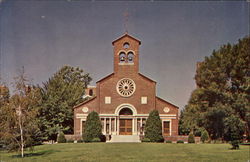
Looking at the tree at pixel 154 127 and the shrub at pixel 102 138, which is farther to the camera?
the shrub at pixel 102 138

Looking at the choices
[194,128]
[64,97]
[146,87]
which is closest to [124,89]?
[146,87]

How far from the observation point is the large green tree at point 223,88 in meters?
36.4

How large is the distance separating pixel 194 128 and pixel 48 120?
2008 cm

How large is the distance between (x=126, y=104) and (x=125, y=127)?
2796 mm

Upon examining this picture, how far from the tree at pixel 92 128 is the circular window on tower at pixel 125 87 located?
4552 millimetres

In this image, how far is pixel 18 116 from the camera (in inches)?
784

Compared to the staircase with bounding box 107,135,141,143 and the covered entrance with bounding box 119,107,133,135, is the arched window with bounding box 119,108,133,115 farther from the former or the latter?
the staircase with bounding box 107,135,141,143

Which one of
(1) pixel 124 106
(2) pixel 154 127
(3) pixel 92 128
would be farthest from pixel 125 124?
(3) pixel 92 128

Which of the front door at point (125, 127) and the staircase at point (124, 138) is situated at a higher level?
the front door at point (125, 127)

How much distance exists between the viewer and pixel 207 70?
39969 millimetres

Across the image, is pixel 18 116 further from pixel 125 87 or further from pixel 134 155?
pixel 125 87

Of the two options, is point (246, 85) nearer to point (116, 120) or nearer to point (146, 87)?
point (146, 87)

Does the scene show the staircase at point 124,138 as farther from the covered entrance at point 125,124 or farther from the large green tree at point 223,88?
the large green tree at point 223,88

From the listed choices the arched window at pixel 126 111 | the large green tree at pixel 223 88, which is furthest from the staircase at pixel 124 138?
the large green tree at pixel 223 88
